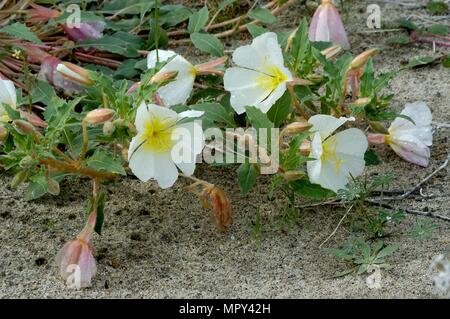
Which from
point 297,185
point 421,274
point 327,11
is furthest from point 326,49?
point 421,274

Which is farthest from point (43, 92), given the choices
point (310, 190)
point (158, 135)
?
point (310, 190)

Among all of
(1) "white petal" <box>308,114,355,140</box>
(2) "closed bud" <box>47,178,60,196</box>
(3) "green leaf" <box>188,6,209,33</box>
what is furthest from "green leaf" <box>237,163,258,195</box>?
(3) "green leaf" <box>188,6,209,33</box>

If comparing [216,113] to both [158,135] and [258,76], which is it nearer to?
[258,76]

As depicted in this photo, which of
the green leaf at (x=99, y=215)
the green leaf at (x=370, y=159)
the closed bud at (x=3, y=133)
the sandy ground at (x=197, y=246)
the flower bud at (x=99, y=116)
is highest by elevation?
the flower bud at (x=99, y=116)

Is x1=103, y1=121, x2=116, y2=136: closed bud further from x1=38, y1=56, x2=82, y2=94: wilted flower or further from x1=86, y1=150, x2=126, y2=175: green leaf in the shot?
x1=38, y1=56, x2=82, y2=94: wilted flower

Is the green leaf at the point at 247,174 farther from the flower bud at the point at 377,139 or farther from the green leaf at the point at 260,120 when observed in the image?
the flower bud at the point at 377,139

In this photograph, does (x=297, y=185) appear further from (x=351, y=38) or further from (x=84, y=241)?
(x=351, y=38)

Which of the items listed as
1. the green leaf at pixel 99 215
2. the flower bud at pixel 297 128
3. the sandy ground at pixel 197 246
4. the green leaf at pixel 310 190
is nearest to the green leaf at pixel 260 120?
the flower bud at pixel 297 128
